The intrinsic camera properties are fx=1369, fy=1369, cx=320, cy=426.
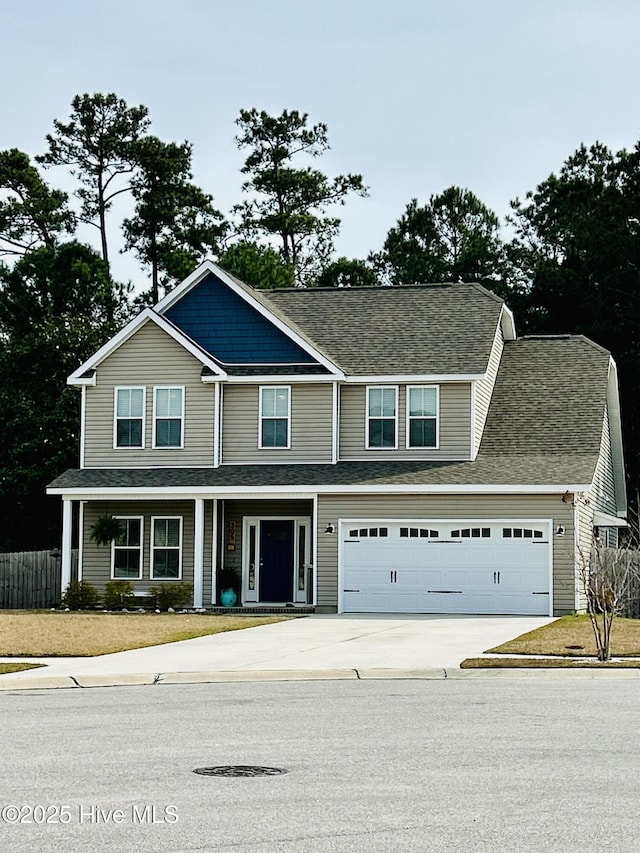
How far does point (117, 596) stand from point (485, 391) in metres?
11.2

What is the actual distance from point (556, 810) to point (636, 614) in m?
27.2

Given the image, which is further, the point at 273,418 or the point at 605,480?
the point at 605,480

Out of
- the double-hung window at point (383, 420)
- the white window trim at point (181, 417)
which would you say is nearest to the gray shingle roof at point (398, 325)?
the double-hung window at point (383, 420)

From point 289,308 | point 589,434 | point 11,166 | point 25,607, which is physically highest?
point 11,166

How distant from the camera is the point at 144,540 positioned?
3556cm

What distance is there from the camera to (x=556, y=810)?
8.91m

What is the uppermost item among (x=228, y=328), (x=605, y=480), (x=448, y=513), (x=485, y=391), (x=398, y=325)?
(x=398, y=325)

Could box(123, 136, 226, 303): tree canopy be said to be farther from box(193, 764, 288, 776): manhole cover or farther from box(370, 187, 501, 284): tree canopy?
box(193, 764, 288, 776): manhole cover

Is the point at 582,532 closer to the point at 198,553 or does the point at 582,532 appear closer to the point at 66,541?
the point at 198,553

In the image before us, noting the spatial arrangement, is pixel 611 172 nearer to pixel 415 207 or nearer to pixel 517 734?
pixel 415 207

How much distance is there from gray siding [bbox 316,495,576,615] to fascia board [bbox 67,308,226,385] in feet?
15.5

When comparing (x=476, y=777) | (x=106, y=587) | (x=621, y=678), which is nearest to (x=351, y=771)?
(x=476, y=777)

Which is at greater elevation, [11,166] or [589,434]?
[11,166]

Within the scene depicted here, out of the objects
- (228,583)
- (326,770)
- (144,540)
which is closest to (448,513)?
(228,583)
